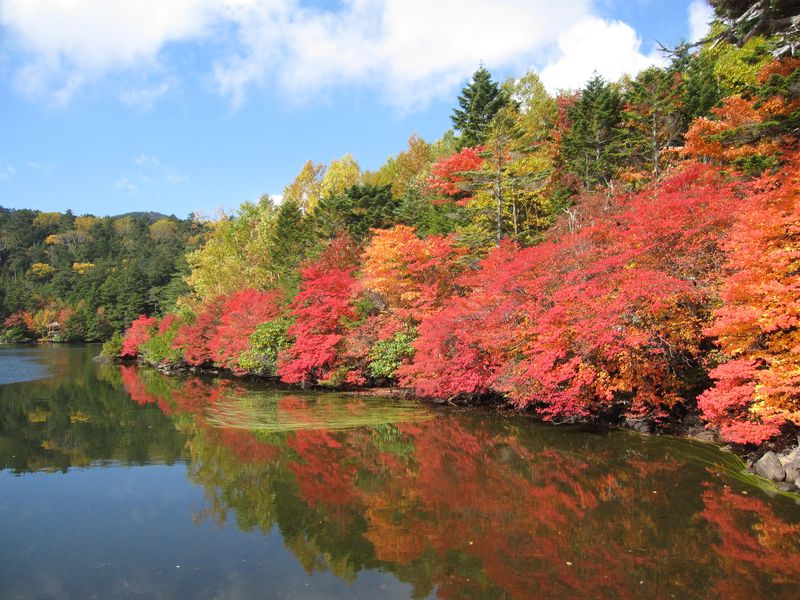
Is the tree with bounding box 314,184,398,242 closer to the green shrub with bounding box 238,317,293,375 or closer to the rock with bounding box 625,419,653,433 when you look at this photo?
the green shrub with bounding box 238,317,293,375

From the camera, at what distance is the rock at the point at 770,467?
923 centimetres

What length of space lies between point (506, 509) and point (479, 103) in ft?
97.7

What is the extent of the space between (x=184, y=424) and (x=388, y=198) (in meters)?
21.6

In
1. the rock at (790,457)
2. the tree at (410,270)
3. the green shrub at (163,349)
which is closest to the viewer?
the rock at (790,457)

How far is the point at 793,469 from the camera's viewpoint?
8.94 meters

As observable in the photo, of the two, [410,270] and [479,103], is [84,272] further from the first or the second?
[410,270]

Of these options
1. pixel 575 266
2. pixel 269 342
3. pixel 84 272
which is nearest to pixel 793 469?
pixel 575 266

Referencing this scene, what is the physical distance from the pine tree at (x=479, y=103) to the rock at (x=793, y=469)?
2676 cm

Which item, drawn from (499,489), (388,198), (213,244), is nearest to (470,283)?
(499,489)

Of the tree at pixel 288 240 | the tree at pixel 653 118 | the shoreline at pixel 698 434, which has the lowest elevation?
the shoreline at pixel 698 434

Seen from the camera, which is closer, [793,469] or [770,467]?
[793,469]

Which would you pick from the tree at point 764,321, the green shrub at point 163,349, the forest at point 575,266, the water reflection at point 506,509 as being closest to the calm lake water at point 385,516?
the water reflection at point 506,509

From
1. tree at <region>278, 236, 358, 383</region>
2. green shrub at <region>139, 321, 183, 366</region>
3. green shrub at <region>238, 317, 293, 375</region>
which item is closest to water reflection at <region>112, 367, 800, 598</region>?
tree at <region>278, 236, 358, 383</region>

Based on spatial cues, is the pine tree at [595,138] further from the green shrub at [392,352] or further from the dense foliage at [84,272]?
the dense foliage at [84,272]
